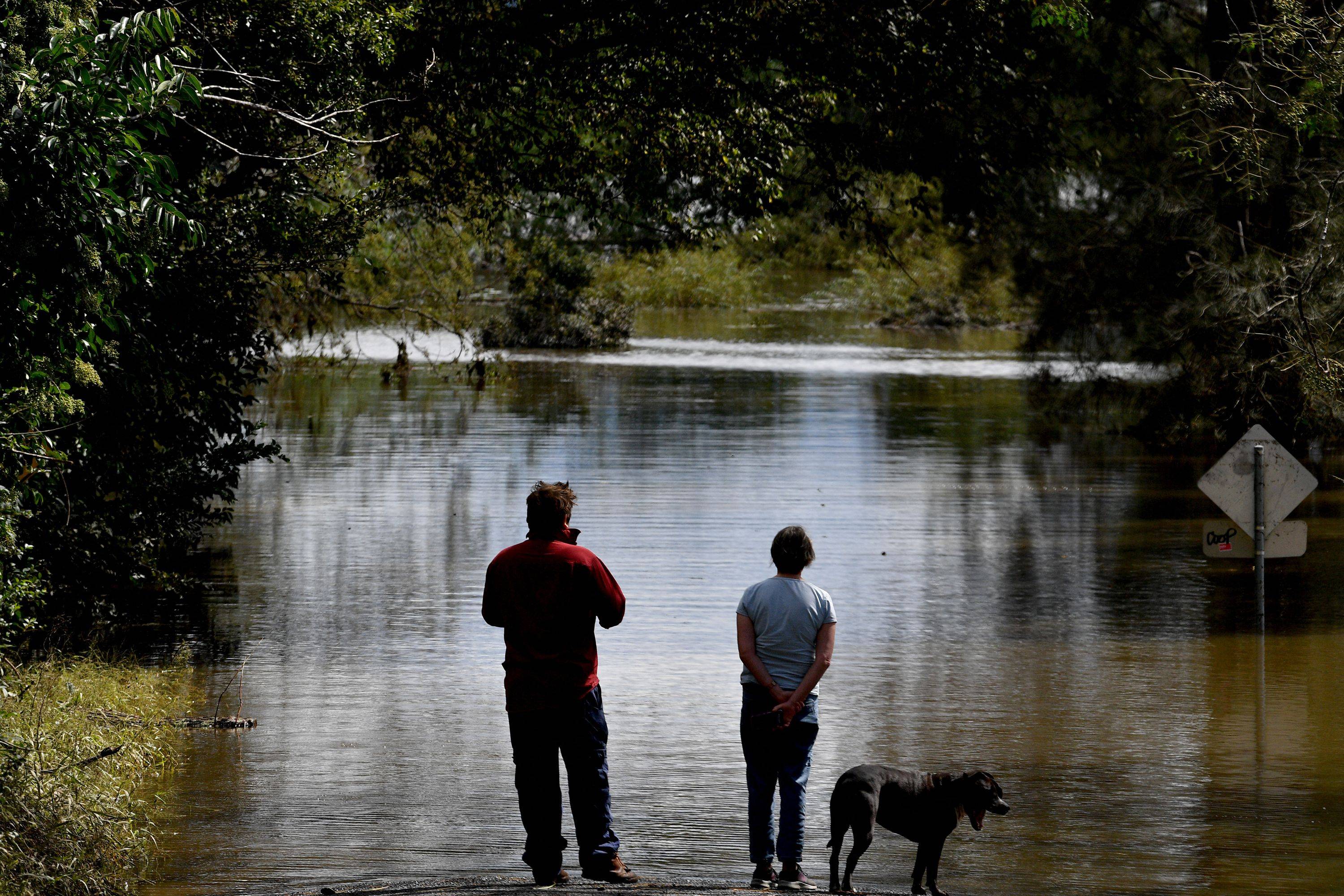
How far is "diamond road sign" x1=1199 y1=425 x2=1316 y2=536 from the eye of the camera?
1309 centimetres

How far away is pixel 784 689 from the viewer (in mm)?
6816

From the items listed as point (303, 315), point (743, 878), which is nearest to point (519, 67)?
point (743, 878)

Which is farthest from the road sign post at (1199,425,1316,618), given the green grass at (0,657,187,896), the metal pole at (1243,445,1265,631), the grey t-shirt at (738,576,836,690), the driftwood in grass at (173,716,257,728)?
the green grass at (0,657,187,896)

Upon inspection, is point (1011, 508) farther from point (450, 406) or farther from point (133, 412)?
point (450, 406)

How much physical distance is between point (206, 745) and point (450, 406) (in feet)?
80.1

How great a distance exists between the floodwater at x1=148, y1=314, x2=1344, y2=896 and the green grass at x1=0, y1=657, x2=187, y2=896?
0.93 feet

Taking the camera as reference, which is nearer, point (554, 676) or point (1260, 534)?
point (554, 676)

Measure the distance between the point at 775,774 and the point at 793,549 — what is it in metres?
0.93

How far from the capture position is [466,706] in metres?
11.1

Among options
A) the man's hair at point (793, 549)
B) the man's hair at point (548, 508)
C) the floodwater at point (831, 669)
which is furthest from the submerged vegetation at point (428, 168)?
the man's hair at point (793, 549)

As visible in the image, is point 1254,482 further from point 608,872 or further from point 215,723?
point 608,872

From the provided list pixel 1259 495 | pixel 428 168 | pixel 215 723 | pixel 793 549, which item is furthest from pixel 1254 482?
pixel 215 723

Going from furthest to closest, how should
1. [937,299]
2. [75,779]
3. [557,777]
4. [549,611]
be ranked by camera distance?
[937,299] < [75,779] < [557,777] < [549,611]

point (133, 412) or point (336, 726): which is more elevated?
point (133, 412)
